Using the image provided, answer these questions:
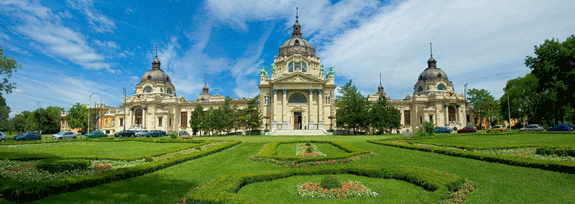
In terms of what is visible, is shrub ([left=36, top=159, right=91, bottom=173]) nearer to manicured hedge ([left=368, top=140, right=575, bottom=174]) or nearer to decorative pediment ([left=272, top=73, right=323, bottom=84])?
manicured hedge ([left=368, top=140, right=575, bottom=174])

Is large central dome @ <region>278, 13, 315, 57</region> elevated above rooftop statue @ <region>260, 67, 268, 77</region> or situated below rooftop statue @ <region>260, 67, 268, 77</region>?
above

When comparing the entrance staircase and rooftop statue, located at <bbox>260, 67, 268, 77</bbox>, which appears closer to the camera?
the entrance staircase

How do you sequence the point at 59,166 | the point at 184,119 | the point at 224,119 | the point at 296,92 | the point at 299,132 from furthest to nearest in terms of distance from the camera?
the point at 184,119 < the point at 296,92 < the point at 224,119 < the point at 299,132 < the point at 59,166

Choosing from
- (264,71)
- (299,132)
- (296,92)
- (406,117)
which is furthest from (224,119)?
(406,117)

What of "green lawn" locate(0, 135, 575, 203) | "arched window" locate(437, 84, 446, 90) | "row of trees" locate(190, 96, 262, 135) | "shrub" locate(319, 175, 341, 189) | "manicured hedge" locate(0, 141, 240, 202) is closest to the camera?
"manicured hedge" locate(0, 141, 240, 202)

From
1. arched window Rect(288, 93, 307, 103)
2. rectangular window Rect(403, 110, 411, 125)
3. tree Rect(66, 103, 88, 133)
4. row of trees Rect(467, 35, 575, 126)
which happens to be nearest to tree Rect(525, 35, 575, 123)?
row of trees Rect(467, 35, 575, 126)

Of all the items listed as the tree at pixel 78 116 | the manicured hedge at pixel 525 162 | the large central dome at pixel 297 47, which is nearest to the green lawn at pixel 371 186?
the manicured hedge at pixel 525 162

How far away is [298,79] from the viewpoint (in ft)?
160

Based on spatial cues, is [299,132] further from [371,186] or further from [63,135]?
[371,186]

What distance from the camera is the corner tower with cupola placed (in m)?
48.8

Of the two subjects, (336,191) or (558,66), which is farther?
(558,66)

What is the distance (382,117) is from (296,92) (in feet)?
53.8

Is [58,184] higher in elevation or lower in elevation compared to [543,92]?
lower

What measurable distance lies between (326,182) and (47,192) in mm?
7116
